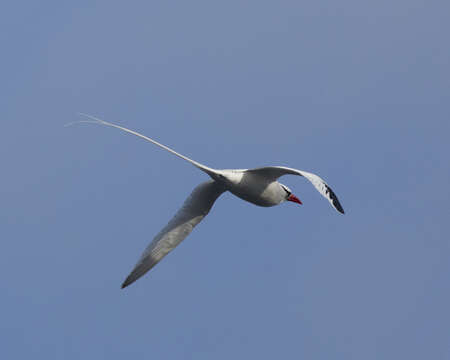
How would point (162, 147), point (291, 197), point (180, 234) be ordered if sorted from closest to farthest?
point (162, 147) → point (180, 234) → point (291, 197)

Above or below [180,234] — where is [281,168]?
above

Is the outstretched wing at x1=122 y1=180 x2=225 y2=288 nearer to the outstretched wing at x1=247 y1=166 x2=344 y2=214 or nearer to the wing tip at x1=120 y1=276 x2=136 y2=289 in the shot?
the wing tip at x1=120 y1=276 x2=136 y2=289

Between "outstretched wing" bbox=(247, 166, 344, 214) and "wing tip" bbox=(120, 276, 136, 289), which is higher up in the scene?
"outstretched wing" bbox=(247, 166, 344, 214)

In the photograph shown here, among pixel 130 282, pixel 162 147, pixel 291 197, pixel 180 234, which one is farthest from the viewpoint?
pixel 291 197

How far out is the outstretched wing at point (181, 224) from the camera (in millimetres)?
21438

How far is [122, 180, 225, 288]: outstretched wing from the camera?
2144cm

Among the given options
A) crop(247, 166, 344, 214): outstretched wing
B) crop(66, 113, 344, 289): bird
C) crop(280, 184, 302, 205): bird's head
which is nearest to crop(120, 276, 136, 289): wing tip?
crop(66, 113, 344, 289): bird

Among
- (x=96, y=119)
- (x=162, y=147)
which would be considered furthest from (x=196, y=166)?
(x=96, y=119)

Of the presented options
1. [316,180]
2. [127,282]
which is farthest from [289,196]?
[127,282]

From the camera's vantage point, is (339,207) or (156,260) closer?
(339,207)

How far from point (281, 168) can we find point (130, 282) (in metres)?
5.07

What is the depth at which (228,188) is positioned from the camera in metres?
21.5

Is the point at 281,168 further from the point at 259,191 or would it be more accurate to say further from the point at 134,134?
the point at 134,134

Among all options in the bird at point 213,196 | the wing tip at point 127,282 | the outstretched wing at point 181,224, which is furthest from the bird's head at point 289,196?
the wing tip at point 127,282
